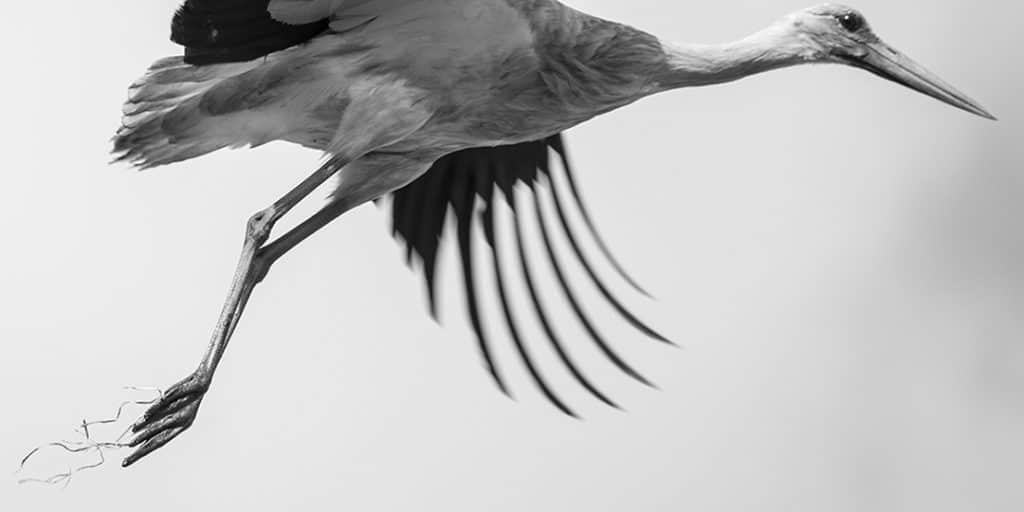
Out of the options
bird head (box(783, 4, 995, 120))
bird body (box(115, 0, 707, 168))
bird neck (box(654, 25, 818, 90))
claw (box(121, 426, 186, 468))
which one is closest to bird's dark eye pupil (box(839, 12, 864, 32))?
bird head (box(783, 4, 995, 120))

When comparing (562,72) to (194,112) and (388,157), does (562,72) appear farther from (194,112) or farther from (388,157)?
(194,112)

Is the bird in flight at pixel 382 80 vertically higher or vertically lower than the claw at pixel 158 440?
higher

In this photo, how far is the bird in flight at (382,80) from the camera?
8.86 metres

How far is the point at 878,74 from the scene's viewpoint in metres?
9.98

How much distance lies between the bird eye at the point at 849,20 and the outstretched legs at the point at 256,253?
6.91 ft

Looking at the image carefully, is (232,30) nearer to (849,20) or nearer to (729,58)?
(729,58)

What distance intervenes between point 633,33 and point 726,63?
47 cm

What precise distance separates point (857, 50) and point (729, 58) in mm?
888

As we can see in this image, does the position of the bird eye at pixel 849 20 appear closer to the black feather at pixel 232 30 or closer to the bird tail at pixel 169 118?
the black feather at pixel 232 30

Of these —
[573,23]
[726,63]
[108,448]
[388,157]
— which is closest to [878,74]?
[726,63]

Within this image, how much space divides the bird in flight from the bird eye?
121 mm

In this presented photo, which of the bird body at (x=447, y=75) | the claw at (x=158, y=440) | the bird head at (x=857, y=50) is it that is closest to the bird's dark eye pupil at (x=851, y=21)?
the bird head at (x=857, y=50)

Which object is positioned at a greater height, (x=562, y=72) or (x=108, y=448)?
(x=562, y=72)

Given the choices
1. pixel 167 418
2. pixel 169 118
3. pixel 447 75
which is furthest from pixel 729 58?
pixel 167 418
